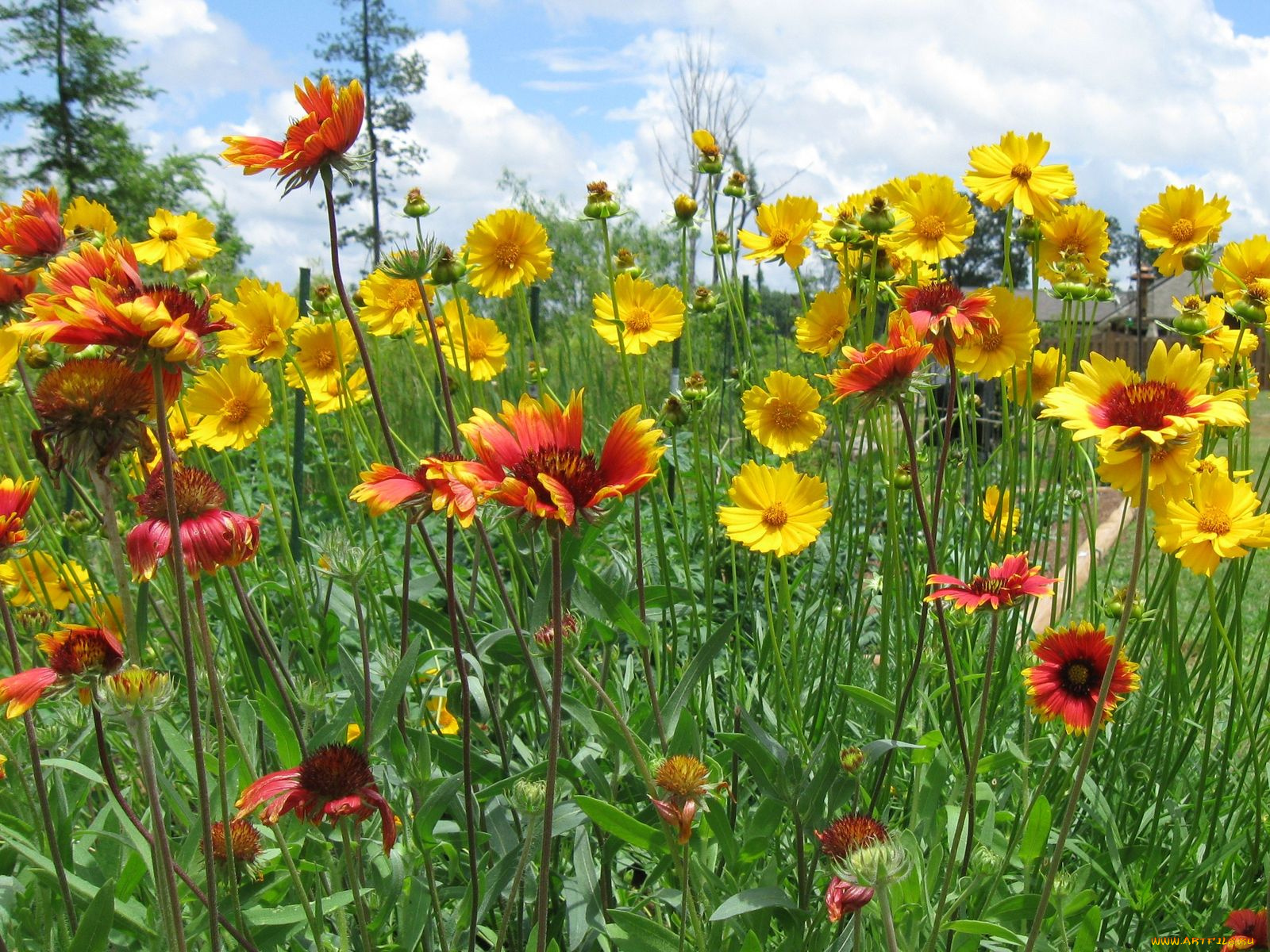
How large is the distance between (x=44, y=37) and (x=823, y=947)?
67.4 feet

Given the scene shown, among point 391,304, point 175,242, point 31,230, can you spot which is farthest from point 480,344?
point 31,230

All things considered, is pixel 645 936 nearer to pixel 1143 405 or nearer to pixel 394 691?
pixel 394 691

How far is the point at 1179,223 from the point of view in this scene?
1.71 m

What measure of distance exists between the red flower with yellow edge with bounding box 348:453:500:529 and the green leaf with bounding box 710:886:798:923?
527 mm

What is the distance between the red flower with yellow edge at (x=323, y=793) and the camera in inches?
35.2

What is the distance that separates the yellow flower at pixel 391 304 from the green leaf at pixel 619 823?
110 cm

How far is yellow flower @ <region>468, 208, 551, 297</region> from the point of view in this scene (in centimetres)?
183

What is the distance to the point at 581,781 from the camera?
5.04 ft

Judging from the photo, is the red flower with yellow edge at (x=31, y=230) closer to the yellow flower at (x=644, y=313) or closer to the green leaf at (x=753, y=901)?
the yellow flower at (x=644, y=313)

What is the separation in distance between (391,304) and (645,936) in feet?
4.17

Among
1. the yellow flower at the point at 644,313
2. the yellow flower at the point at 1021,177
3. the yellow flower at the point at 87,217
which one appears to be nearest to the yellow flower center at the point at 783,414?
the yellow flower at the point at 644,313

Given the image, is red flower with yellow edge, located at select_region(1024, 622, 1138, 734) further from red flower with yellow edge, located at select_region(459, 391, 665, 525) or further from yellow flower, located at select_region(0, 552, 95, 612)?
yellow flower, located at select_region(0, 552, 95, 612)

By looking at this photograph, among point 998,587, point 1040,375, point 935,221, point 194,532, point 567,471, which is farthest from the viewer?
point 1040,375

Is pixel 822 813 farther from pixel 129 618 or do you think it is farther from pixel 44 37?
pixel 44 37
